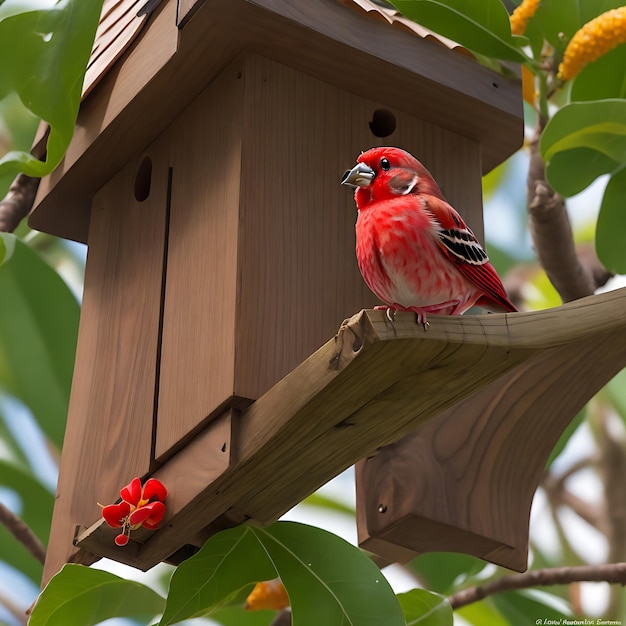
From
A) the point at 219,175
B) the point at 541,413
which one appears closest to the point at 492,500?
the point at 541,413

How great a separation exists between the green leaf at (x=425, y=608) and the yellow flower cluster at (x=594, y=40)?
97 centimetres

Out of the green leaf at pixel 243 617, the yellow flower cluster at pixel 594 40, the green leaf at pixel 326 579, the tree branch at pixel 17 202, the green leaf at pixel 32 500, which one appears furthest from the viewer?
the green leaf at pixel 32 500

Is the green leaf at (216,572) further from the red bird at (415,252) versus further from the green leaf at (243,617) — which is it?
the green leaf at (243,617)

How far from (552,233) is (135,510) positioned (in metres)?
0.96

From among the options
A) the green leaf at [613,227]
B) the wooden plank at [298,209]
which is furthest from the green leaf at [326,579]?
the green leaf at [613,227]

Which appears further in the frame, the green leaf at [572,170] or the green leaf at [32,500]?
the green leaf at [32,500]

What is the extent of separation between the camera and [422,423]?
72.1 inches

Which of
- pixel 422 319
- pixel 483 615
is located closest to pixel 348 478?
pixel 483 615

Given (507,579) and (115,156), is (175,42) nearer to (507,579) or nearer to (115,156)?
(115,156)

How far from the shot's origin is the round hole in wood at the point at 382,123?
7.65ft

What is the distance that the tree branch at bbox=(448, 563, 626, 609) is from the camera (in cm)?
225

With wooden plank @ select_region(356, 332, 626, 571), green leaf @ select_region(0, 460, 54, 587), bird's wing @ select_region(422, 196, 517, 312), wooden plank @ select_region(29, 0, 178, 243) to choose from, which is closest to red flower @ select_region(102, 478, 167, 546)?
wooden plank @ select_region(356, 332, 626, 571)

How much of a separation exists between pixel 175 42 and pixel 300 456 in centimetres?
80

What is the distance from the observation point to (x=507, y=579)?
2379mm
